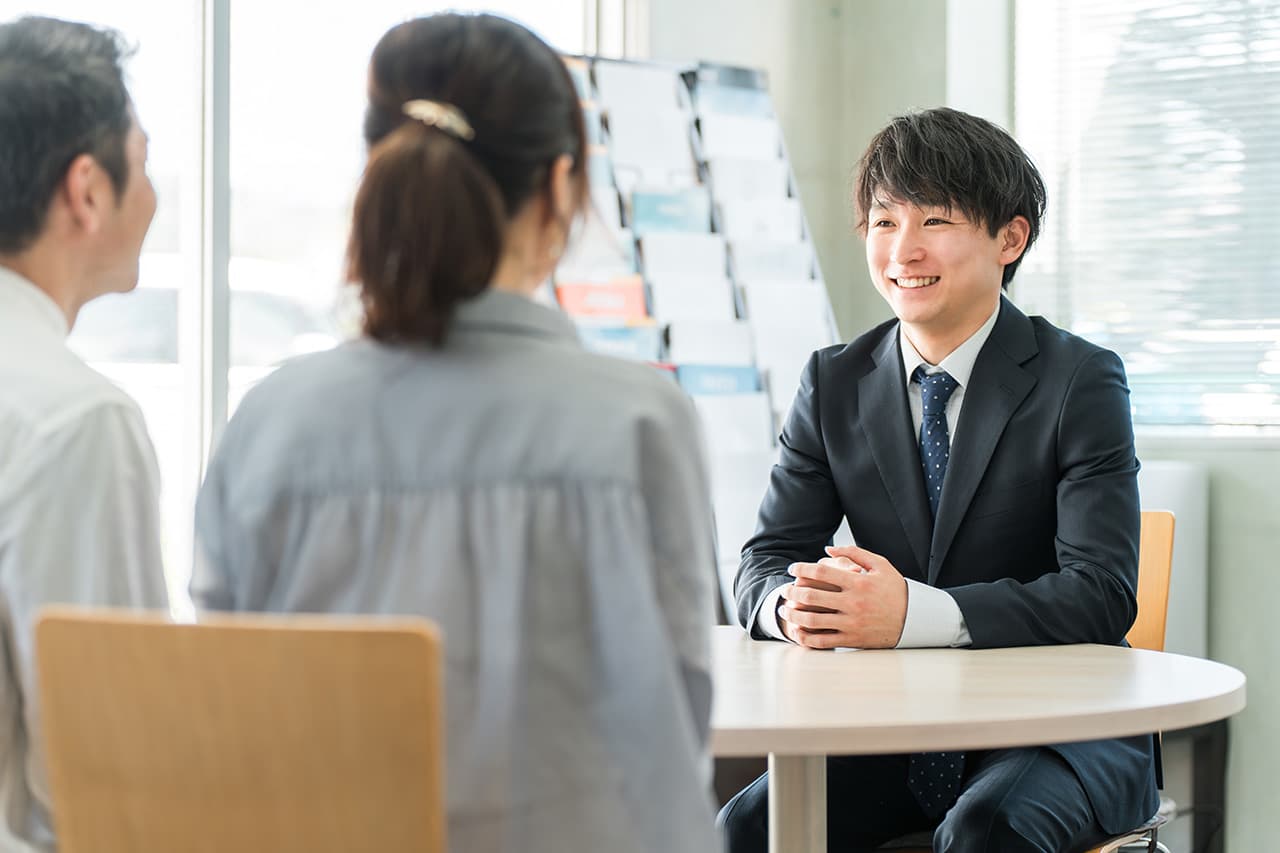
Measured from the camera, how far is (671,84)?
12.7 ft

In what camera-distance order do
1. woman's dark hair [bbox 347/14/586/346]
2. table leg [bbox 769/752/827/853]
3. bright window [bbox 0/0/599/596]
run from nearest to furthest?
woman's dark hair [bbox 347/14/586/346] → table leg [bbox 769/752/827/853] → bright window [bbox 0/0/599/596]

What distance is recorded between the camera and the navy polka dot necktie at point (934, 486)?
75.6 inches

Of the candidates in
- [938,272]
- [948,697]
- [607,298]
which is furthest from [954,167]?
[607,298]

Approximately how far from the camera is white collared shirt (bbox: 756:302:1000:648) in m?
1.77

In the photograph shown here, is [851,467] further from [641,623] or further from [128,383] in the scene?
[128,383]

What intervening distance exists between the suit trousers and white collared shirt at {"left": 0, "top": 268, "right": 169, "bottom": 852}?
3.47 ft

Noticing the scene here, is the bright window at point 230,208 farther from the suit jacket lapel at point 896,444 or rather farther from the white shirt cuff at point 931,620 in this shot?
the white shirt cuff at point 931,620

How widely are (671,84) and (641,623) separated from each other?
10.2 feet

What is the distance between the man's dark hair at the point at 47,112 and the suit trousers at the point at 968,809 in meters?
1.28

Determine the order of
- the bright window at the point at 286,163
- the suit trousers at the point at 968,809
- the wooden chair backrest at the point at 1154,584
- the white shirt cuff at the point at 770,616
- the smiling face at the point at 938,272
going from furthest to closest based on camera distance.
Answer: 1. the bright window at the point at 286,163
2. the wooden chair backrest at the point at 1154,584
3. the smiling face at the point at 938,272
4. the white shirt cuff at the point at 770,616
5. the suit trousers at the point at 968,809

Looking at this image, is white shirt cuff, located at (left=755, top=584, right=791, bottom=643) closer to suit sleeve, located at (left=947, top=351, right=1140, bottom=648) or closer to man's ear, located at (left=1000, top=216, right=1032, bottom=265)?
suit sleeve, located at (left=947, top=351, right=1140, bottom=648)

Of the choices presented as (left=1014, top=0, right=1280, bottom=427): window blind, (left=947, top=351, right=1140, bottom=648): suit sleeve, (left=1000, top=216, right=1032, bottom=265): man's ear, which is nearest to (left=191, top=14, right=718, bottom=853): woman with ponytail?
(left=947, top=351, right=1140, bottom=648): suit sleeve

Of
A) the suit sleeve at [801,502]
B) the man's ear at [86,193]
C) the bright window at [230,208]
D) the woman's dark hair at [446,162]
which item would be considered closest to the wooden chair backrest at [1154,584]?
the suit sleeve at [801,502]

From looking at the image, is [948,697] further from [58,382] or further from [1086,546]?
[58,382]
